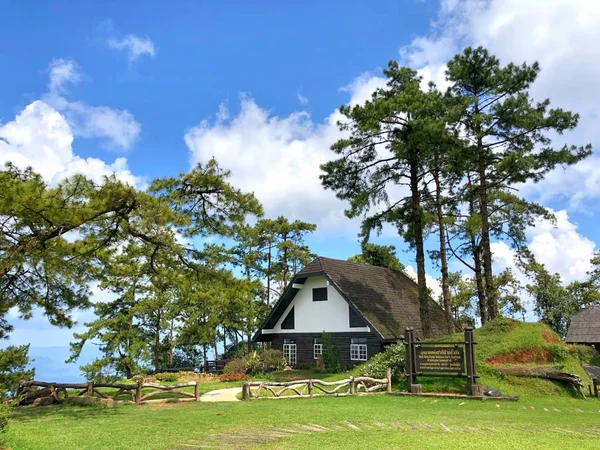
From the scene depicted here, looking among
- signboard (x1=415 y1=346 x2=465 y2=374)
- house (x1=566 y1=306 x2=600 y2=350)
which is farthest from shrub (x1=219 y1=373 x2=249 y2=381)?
house (x1=566 y1=306 x2=600 y2=350)

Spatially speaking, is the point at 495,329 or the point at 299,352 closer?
the point at 495,329

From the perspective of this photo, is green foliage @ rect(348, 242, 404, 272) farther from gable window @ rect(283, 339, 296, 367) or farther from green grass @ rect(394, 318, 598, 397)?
green grass @ rect(394, 318, 598, 397)

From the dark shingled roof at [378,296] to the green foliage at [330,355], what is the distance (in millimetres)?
2788

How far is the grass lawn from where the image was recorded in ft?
24.2

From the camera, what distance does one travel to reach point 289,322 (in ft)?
89.9

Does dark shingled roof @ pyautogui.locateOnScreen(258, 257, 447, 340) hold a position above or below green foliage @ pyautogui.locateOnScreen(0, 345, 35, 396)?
above

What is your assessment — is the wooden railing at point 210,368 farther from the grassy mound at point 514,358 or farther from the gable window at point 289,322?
the grassy mound at point 514,358

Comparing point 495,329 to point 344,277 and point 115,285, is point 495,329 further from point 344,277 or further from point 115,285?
point 115,285

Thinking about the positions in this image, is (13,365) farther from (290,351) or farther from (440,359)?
(290,351)

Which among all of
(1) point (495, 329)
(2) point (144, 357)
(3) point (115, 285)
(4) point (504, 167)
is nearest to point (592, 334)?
(1) point (495, 329)

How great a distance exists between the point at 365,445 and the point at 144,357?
2397 centimetres

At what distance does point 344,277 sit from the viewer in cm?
2589

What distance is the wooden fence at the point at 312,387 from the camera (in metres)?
14.7

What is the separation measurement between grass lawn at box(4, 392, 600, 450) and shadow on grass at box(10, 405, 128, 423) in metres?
0.02
